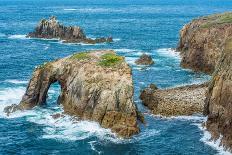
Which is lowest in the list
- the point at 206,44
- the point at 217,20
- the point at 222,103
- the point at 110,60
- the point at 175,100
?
the point at 175,100

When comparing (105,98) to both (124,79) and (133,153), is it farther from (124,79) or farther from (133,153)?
(133,153)

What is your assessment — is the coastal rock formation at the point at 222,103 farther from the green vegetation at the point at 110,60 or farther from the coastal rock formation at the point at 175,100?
the green vegetation at the point at 110,60

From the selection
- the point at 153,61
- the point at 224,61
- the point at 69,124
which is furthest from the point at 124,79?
the point at 153,61

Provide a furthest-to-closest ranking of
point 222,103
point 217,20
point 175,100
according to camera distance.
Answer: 1. point 217,20
2. point 175,100
3. point 222,103

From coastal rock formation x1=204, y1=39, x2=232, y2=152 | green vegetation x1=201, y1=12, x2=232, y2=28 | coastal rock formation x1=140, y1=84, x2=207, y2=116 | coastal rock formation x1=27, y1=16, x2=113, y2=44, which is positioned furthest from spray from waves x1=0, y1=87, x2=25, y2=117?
coastal rock formation x1=27, y1=16, x2=113, y2=44

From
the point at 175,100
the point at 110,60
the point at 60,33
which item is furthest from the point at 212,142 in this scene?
the point at 60,33

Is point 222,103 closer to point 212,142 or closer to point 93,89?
point 212,142
